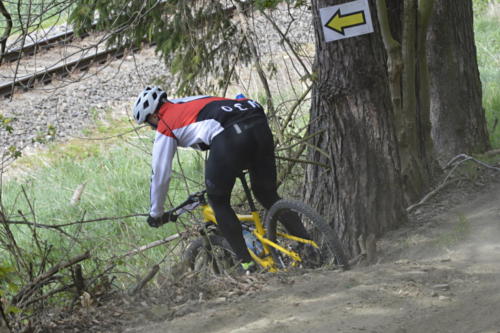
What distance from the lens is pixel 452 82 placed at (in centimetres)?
797

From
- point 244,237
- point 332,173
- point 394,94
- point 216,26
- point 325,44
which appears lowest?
point 244,237

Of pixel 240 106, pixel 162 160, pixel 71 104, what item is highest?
pixel 71 104

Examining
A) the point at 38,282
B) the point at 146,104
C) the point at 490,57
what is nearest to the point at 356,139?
the point at 146,104

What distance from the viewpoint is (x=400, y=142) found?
6637 mm

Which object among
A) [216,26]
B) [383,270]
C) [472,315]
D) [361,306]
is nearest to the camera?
[472,315]

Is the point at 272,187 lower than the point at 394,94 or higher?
lower

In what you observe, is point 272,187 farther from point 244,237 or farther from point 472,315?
point 472,315

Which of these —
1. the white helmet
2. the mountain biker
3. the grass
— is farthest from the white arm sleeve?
the grass

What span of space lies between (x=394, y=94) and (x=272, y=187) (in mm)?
1575

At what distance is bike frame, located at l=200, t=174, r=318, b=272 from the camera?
5770 mm

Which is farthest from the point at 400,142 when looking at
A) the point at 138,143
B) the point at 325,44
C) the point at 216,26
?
the point at 138,143

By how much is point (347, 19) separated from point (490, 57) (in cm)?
942

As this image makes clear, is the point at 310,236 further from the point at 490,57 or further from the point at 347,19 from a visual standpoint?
the point at 490,57

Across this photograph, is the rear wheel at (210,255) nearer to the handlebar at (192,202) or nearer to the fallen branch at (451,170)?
the handlebar at (192,202)
